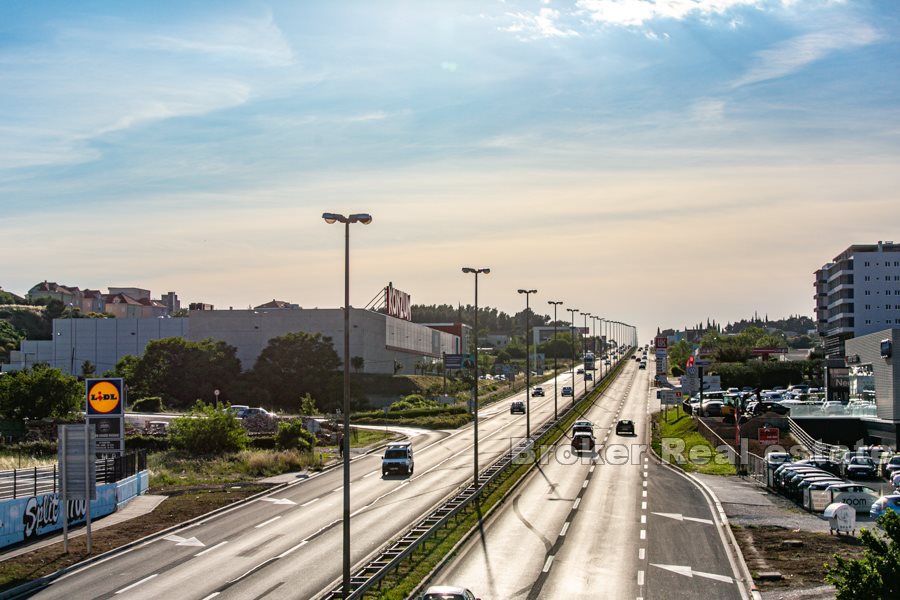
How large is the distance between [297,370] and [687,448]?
213 ft

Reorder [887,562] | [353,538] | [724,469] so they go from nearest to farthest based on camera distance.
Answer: [887,562], [353,538], [724,469]

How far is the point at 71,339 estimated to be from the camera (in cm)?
15075

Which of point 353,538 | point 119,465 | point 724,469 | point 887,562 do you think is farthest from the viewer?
point 724,469

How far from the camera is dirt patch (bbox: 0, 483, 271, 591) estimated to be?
3142 centimetres

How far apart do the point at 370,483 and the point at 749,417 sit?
44214 mm

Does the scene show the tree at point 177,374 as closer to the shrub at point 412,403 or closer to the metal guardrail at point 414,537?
the shrub at point 412,403

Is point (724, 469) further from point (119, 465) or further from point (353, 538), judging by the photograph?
point (119, 465)

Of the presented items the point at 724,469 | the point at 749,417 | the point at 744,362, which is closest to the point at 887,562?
the point at 724,469

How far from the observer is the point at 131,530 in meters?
39.2

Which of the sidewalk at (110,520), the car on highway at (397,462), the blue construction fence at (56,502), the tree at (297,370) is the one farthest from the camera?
the tree at (297,370)

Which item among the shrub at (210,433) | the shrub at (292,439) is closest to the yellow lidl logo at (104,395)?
the shrub at (210,433)

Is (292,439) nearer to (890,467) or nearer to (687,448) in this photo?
(687,448)

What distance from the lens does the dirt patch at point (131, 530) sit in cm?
3142

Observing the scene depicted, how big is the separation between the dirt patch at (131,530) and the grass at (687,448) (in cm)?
2734
